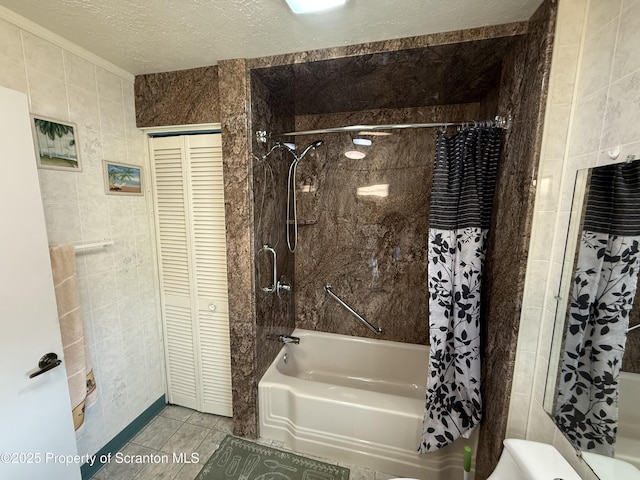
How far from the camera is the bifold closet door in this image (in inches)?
70.4

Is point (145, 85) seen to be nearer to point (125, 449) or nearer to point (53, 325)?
point (53, 325)

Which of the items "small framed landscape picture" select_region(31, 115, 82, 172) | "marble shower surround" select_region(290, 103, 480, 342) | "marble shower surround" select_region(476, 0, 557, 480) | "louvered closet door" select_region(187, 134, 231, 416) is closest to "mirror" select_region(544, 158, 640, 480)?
"marble shower surround" select_region(476, 0, 557, 480)

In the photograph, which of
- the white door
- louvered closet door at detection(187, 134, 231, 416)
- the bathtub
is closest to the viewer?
the white door

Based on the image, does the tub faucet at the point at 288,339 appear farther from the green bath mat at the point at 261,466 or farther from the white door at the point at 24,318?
the white door at the point at 24,318

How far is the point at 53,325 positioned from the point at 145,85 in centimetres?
160

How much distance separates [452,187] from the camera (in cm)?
147

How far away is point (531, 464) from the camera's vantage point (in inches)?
34.0

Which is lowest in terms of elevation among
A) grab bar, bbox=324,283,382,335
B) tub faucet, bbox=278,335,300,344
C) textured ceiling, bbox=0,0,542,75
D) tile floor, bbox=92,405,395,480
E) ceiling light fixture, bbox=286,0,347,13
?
tile floor, bbox=92,405,395,480

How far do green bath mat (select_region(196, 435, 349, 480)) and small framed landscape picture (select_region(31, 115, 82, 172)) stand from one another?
2.03 metres

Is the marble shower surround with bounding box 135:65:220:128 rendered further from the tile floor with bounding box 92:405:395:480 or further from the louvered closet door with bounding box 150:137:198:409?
the tile floor with bounding box 92:405:395:480

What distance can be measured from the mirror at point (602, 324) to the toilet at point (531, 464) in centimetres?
9

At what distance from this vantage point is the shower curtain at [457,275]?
1.41 metres

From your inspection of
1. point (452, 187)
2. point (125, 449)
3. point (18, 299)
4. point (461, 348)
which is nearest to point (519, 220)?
point (452, 187)

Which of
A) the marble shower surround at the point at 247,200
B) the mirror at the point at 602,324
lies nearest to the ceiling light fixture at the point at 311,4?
the marble shower surround at the point at 247,200
